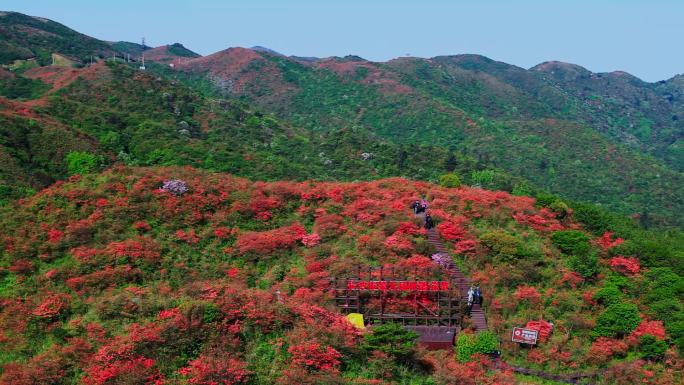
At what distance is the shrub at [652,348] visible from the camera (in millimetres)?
24625

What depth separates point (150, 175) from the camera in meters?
34.6

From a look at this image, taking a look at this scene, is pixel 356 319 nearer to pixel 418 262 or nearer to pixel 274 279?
pixel 418 262

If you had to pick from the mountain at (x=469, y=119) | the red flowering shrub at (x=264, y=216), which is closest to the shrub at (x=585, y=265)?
the red flowering shrub at (x=264, y=216)

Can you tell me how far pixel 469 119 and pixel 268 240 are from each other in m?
89.7

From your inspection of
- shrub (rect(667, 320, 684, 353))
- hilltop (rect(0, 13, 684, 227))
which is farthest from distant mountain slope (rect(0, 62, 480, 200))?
shrub (rect(667, 320, 684, 353))

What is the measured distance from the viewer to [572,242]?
3183cm

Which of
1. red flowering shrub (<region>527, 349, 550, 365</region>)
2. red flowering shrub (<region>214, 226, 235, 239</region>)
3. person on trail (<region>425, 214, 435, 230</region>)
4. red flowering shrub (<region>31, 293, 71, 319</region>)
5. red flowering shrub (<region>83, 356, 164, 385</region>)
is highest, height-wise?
person on trail (<region>425, 214, 435, 230</region>)

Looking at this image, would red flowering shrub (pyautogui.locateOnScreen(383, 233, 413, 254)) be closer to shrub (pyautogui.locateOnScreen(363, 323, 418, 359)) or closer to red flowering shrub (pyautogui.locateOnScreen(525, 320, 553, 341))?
red flowering shrub (pyautogui.locateOnScreen(525, 320, 553, 341))

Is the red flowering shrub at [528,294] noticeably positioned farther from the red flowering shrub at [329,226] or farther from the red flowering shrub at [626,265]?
the red flowering shrub at [329,226]

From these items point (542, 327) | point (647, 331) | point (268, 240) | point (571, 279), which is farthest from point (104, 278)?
point (647, 331)

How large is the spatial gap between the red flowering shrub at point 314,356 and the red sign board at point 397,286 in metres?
5.84

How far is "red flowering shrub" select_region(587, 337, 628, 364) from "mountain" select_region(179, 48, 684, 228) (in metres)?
58.8

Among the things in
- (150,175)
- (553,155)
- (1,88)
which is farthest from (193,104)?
(553,155)

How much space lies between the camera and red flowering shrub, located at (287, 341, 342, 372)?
19672mm
